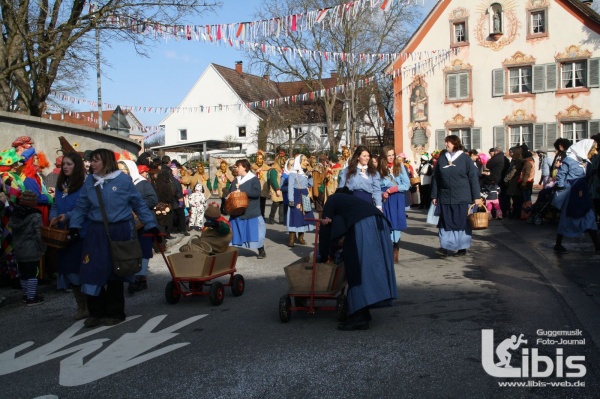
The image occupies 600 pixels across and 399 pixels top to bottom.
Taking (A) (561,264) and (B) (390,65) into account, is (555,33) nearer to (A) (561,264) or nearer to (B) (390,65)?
(B) (390,65)

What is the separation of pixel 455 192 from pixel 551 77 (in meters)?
25.5

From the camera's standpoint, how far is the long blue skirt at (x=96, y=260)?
7000 millimetres

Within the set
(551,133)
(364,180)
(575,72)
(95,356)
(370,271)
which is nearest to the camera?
(95,356)

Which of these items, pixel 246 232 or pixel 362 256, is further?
pixel 246 232

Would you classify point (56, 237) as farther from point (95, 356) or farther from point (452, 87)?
point (452, 87)

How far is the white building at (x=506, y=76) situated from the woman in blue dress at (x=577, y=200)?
23.5 meters

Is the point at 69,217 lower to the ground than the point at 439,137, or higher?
lower

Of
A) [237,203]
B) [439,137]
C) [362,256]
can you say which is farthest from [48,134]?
[439,137]

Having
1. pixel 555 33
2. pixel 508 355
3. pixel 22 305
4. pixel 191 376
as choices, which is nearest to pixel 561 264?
pixel 508 355

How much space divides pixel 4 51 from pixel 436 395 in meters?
15.4

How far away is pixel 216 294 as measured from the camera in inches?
320

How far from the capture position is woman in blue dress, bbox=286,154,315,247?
46.6ft

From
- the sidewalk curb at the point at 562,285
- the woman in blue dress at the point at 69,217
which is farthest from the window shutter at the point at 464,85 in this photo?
the woman in blue dress at the point at 69,217

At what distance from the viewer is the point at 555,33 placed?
33.8m
